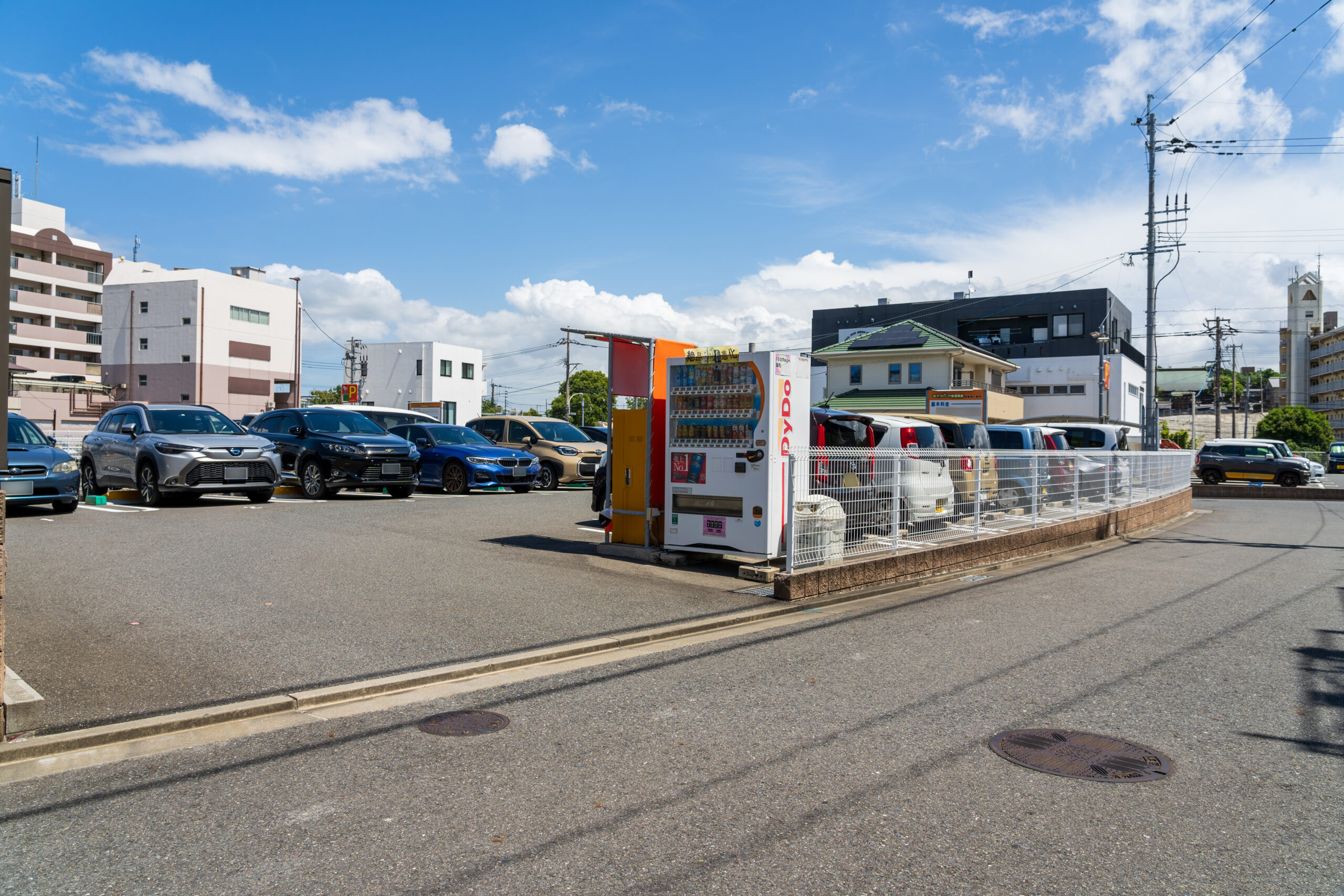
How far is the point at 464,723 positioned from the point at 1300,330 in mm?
143705

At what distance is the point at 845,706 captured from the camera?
5.16m

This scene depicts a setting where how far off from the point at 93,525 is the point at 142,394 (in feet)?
188

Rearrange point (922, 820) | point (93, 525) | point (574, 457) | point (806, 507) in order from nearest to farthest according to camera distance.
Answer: point (922, 820)
point (806, 507)
point (93, 525)
point (574, 457)

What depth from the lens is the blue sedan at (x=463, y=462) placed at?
18.9 meters

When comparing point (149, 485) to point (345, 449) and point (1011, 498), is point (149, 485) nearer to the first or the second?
point (345, 449)

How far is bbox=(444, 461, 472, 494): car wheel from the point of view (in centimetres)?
1897

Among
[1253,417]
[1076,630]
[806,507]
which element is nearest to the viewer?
[1076,630]

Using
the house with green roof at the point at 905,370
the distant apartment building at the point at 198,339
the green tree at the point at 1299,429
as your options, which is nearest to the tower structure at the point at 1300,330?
the green tree at the point at 1299,429

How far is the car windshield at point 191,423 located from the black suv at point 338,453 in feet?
3.51

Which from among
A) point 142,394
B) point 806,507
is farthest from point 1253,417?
point 806,507

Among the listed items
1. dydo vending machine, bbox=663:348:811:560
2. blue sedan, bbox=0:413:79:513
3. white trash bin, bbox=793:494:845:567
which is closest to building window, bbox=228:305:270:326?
blue sedan, bbox=0:413:79:513

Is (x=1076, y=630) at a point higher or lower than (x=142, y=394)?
lower

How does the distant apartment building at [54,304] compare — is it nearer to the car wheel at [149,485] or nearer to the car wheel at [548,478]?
the car wheel at [548,478]

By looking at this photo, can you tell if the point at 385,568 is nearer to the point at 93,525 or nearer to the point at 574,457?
the point at 93,525
